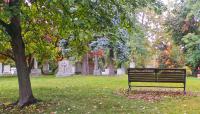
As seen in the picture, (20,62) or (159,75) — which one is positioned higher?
(20,62)

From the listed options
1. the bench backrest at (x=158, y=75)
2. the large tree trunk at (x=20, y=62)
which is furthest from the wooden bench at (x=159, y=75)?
the large tree trunk at (x=20, y=62)

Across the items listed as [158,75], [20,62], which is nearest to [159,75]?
[158,75]

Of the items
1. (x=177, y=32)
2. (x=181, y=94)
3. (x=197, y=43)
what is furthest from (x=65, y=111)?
(x=177, y=32)

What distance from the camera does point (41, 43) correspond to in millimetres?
15891

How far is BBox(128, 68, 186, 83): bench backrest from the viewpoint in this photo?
14346mm

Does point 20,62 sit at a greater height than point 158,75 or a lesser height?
greater

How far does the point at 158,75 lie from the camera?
580 inches

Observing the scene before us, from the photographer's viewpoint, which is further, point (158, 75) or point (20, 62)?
point (158, 75)

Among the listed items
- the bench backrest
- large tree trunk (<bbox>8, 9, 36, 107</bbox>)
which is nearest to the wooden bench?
the bench backrest

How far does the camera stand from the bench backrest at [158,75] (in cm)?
1435

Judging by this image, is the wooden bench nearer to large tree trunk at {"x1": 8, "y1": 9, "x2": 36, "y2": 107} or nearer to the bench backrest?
the bench backrest

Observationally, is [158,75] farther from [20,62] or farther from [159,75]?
[20,62]

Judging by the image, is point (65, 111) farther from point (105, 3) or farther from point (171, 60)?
point (171, 60)

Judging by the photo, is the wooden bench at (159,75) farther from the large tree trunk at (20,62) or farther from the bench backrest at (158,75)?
the large tree trunk at (20,62)
